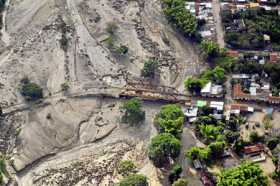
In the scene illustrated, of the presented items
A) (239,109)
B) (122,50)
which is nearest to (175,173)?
(239,109)

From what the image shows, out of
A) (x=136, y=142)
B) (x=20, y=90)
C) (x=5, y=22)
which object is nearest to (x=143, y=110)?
(x=136, y=142)

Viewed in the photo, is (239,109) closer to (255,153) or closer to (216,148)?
(255,153)

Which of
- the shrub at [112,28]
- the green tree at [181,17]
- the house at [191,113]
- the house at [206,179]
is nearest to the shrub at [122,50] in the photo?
the shrub at [112,28]

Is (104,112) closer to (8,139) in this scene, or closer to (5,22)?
(8,139)

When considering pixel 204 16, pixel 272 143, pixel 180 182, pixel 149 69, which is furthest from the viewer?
pixel 204 16

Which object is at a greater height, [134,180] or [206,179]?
[134,180]

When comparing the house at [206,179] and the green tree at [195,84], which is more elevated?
the green tree at [195,84]

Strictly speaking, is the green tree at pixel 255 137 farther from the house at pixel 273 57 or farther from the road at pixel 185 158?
the house at pixel 273 57
